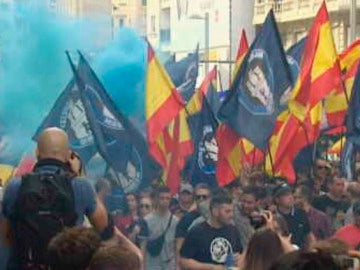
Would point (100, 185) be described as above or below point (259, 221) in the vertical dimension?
below

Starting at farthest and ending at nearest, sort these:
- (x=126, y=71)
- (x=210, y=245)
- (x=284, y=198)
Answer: (x=126, y=71)
(x=284, y=198)
(x=210, y=245)

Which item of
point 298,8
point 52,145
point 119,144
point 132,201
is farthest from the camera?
point 298,8

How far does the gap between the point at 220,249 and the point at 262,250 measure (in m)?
3.04

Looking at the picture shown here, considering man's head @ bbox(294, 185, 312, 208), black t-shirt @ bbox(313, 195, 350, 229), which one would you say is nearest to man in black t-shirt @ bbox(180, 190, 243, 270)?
man's head @ bbox(294, 185, 312, 208)

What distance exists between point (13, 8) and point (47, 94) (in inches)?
288

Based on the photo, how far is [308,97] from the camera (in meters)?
15.8

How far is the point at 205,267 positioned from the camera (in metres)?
8.86

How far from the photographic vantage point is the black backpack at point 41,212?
6.07 metres

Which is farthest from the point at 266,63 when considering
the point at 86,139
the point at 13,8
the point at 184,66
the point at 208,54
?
the point at 208,54

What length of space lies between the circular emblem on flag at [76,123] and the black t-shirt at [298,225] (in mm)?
4081

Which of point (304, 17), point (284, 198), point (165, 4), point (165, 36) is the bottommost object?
point (165, 36)

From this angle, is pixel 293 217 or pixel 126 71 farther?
pixel 126 71

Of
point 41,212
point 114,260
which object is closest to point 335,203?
point 41,212

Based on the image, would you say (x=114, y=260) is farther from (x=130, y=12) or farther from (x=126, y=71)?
(x=130, y=12)
